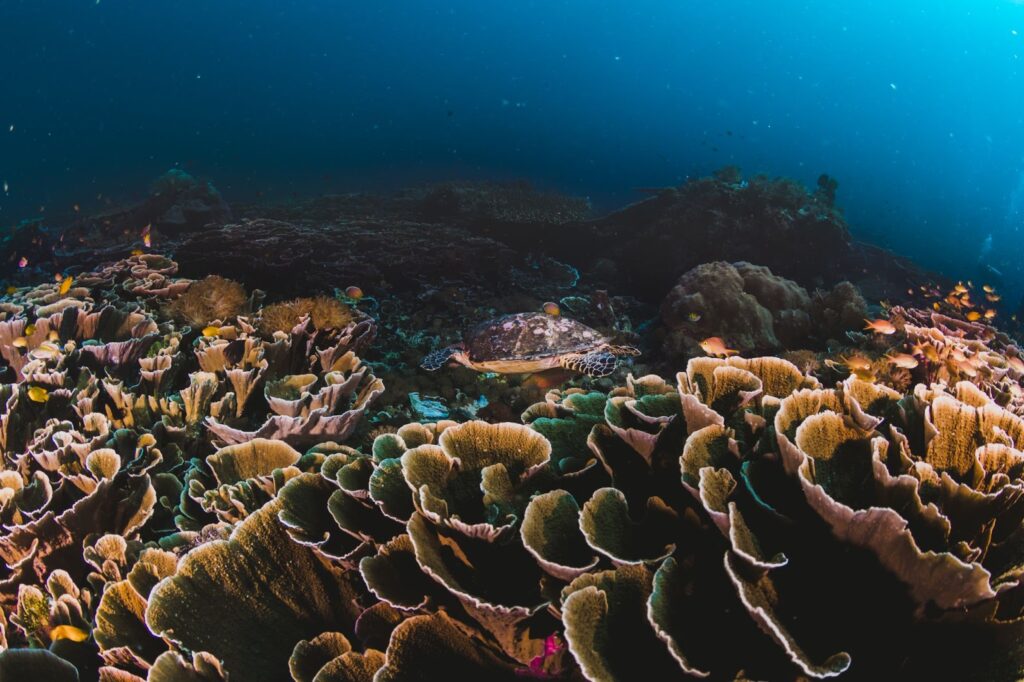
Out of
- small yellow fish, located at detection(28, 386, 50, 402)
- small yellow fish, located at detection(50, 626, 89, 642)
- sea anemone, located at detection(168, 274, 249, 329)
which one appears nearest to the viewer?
small yellow fish, located at detection(50, 626, 89, 642)

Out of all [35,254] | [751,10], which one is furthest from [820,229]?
[751,10]

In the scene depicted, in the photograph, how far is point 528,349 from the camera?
5.70 meters

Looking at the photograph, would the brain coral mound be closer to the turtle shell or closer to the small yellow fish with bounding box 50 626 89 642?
the turtle shell

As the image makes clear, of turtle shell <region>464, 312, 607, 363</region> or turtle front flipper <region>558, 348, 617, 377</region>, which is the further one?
turtle shell <region>464, 312, 607, 363</region>

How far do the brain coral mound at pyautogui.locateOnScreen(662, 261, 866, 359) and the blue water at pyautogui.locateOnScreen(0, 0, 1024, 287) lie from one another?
60.2 metres

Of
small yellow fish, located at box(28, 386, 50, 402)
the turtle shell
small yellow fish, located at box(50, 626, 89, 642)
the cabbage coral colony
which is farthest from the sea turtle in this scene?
small yellow fish, located at box(50, 626, 89, 642)

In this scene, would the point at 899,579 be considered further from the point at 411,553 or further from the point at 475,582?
the point at 411,553

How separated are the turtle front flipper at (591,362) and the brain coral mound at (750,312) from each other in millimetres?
1966

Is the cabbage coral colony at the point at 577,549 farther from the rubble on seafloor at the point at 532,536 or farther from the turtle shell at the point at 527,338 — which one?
the turtle shell at the point at 527,338

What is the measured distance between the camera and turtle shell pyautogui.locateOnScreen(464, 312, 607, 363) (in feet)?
18.6

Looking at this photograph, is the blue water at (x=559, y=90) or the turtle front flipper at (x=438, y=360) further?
the blue water at (x=559, y=90)

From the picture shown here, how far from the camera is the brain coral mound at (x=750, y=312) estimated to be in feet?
24.6

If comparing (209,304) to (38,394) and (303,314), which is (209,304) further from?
(38,394)

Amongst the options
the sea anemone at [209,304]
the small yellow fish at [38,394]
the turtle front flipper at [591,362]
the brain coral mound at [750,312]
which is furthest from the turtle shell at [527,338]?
the small yellow fish at [38,394]
